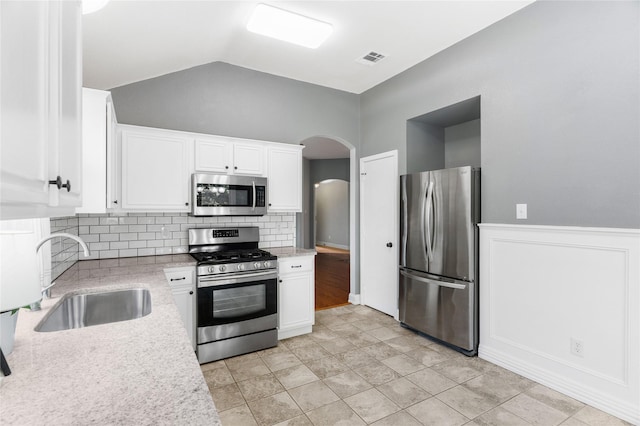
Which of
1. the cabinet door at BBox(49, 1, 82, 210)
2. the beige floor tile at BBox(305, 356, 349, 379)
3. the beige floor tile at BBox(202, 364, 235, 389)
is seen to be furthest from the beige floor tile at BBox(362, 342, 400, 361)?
the cabinet door at BBox(49, 1, 82, 210)

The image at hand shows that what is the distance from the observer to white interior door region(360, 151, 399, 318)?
396cm

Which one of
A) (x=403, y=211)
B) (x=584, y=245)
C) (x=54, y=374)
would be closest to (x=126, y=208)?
(x=54, y=374)

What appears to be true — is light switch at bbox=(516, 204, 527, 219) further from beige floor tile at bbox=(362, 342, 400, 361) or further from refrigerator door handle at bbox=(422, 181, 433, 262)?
beige floor tile at bbox=(362, 342, 400, 361)

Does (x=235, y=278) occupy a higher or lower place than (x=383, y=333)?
higher

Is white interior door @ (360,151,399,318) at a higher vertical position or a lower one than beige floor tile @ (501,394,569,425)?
higher

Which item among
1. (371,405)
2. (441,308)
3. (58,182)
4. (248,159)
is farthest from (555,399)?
(248,159)

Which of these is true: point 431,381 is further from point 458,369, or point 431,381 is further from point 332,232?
point 332,232

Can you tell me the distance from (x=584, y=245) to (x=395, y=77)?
107 inches

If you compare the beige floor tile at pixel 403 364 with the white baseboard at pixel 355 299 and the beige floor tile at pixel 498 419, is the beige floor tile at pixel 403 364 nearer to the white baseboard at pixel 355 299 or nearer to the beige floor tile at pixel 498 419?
the beige floor tile at pixel 498 419

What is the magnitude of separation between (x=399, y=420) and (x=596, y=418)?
128cm

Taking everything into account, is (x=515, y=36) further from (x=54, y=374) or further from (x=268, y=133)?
(x=54, y=374)

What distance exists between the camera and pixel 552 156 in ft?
8.11

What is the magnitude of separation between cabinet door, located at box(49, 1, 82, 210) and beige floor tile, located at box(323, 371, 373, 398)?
84.4 inches

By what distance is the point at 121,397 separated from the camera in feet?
2.65
